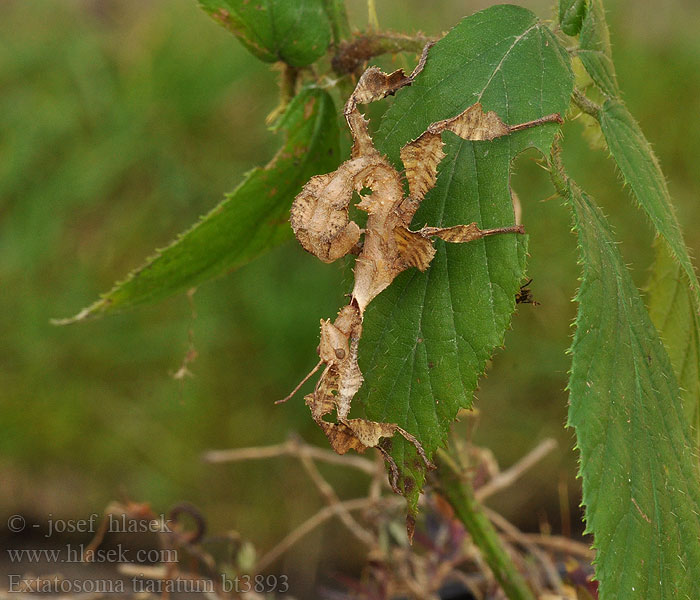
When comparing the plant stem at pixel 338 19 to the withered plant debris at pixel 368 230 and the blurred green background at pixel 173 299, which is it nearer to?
the withered plant debris at pixel 368 230

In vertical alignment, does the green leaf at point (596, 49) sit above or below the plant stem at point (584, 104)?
above

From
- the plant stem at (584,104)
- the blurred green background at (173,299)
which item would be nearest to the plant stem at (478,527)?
the plant stem at (584,104)

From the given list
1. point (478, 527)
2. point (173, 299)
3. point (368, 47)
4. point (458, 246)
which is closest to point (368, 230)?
point (458, 246)

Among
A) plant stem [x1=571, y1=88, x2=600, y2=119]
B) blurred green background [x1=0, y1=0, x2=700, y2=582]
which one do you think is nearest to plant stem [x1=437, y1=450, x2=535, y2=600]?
plant stem [x1=571, y1=88, x2=600, y2=119]

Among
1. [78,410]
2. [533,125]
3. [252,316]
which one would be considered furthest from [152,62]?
[533,125]

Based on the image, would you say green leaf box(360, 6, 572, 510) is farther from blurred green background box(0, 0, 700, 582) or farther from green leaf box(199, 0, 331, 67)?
blurred green background box(0, 0, 700, 582)

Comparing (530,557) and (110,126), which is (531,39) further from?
(110,126)
